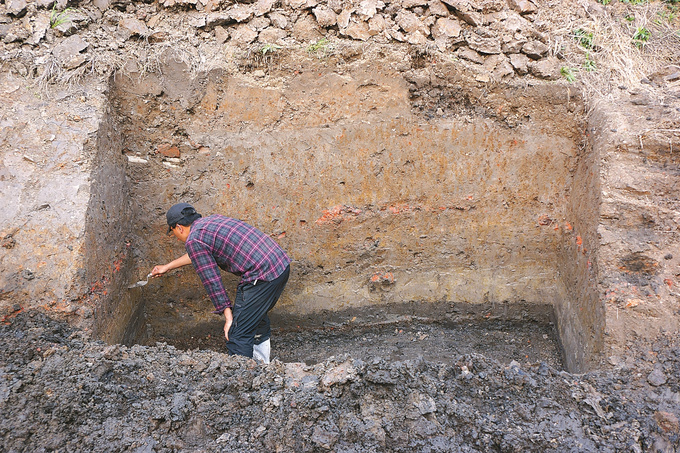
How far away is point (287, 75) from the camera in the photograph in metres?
4.16

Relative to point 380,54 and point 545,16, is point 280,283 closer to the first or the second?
point 380,54

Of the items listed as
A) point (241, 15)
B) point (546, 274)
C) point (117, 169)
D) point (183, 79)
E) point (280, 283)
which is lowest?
point (546, 274)

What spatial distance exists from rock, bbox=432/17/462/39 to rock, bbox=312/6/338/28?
829 mm

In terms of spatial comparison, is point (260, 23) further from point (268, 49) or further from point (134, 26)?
point (134, 26)

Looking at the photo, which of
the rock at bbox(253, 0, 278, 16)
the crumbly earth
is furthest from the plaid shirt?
the rock at bbox(253, 0, 278, 16)

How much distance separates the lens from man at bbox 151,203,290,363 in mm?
3465

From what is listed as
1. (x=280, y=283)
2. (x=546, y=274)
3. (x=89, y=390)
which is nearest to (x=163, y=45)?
(x=280, y=283)

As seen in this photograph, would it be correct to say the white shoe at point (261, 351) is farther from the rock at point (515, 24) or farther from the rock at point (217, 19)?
the rock at point (515, 24)

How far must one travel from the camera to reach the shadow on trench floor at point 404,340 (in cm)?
439

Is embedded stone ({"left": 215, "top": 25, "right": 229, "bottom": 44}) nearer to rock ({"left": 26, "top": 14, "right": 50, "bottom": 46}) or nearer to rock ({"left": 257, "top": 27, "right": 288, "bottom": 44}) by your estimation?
rock ({"left": 257, "top": 27, "right": 288, "bottom": 44})

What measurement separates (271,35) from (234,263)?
6.30ft

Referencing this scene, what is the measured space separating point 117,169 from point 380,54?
229cm

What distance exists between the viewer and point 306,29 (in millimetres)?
4207

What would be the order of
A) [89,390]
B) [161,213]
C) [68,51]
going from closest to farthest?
[89,390] → [68,51] → [161,213]
